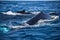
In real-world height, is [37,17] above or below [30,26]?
above

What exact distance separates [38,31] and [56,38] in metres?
0.28

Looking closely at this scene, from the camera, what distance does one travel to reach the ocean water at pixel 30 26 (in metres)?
2.30

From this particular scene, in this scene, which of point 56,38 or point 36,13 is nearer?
point 56,38

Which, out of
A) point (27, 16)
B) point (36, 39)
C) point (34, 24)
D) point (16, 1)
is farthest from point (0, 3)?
point (36, 39)

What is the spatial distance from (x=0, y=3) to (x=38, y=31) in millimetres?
753

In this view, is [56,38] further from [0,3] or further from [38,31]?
[0,3]

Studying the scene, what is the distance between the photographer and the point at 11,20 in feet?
8.19

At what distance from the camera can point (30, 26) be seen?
241cm

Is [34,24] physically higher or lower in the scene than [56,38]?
higher

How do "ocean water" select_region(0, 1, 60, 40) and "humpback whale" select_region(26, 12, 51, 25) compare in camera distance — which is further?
"humpback whale" select_region(26, 12, 51, 25)

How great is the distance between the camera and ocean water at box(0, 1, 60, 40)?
7.56 feet

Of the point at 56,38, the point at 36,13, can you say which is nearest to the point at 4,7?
the point at 36,13

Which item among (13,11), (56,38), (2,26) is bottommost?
(56,38)

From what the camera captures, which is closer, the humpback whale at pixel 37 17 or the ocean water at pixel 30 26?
the ocean water at pixel 30 26
